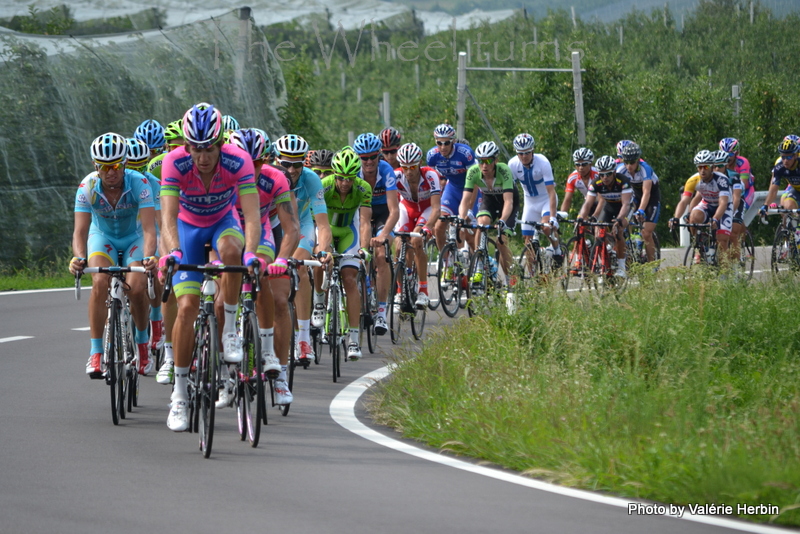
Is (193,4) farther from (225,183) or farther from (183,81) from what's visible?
(225,183)

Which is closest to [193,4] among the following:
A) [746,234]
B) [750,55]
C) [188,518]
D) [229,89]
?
[229,89]

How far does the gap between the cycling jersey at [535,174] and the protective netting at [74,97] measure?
27.1ft

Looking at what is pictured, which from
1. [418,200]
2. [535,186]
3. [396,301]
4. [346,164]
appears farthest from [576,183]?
[346,164]

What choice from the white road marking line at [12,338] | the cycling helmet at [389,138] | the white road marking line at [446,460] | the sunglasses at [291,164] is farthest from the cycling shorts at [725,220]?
the white road marking line at [12,338]

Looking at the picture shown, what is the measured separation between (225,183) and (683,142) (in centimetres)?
2604

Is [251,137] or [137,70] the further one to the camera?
[137,70]

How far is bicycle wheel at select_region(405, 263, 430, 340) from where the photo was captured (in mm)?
13250

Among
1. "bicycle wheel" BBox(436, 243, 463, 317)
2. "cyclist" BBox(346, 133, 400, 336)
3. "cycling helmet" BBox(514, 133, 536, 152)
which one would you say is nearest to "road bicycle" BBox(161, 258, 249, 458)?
"cyclist" BBox(346, 133, 400, 336)

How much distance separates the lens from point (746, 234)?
63.8 ft

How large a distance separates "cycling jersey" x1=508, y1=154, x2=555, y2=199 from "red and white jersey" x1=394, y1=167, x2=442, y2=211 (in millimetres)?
2275

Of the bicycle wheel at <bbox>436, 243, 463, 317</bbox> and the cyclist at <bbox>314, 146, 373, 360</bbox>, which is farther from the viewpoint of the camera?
the bicycle wheel at <bbox>436, 243, 463, 317</bbox>

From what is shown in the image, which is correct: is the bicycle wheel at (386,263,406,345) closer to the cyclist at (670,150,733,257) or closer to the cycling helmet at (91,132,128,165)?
the cycling helmet at (91,132,128,165)

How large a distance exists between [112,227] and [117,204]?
Answer: 9.0 inches

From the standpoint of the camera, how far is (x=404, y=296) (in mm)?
13125
